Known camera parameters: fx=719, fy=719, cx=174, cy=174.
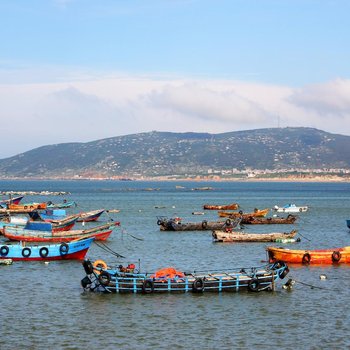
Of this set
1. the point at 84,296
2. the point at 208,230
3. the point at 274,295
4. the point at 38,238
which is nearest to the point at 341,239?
the point at 208,230

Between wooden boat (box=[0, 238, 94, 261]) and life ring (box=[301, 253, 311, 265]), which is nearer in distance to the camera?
life ring (box=[301, 253, 311, 265])

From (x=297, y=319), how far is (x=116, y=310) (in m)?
9.20

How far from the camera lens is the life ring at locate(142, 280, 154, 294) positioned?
40.3m

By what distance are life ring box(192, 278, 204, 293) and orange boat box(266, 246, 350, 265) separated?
12.3 meters

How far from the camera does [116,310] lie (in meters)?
37.0

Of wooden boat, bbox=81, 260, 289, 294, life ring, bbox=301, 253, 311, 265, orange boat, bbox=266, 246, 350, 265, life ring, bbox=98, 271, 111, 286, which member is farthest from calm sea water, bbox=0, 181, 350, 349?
life ring, bbox=301, 253, 311, 265

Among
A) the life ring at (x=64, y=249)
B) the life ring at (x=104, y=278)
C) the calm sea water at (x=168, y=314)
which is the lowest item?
the calm sea water at (x=168, y=314)

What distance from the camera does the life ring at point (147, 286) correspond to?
4034 cm

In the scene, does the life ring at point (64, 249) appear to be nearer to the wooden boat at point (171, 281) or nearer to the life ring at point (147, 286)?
the wooden boat at point (171, 281)

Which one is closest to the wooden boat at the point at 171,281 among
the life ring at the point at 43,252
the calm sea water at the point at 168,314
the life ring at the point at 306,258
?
the calm sea water at the point at 168,314

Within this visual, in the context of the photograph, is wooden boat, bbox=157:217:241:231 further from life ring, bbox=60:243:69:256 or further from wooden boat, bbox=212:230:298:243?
life ring, bbox=60:243:69:256

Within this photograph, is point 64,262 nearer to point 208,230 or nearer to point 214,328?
point 214,328

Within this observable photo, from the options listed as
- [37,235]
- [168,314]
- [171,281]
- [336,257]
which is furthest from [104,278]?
[37,235]

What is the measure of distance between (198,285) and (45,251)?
54.6 ft
